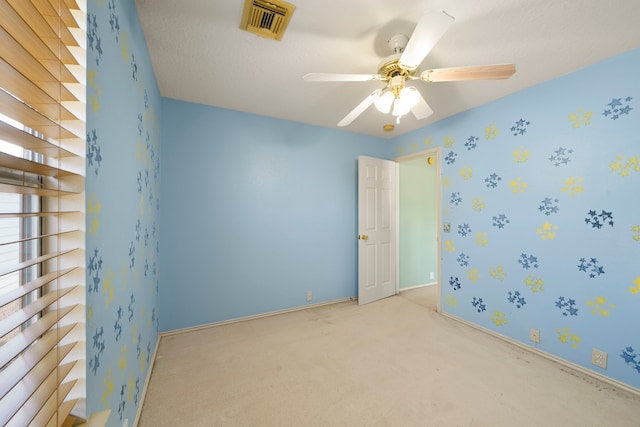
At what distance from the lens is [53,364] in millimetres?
605

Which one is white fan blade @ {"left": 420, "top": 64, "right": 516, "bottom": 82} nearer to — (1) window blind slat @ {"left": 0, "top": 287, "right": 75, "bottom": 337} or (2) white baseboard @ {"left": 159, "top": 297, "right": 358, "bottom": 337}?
(1) window blind slat @ {"left": 0, "top": 287, "right": 75, "bottom": 337}

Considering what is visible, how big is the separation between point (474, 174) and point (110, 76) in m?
3.04

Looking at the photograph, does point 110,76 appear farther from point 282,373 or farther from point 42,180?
point 282,373

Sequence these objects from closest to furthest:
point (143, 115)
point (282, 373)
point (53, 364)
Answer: point (53, 364)
point (143, 115)
point (282, 373)

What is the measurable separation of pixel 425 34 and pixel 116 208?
1.61 meters

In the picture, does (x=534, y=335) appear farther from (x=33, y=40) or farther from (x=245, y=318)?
(x=33, y=40)

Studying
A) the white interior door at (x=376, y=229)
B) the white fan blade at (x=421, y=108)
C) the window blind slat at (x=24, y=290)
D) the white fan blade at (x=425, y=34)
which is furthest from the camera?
the white interior door at (x=376, y=229)

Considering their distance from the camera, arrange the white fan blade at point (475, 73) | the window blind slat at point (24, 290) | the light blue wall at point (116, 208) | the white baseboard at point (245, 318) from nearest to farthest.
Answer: the window blind slat at point (24, 290) → the light blue wall at point (116, 208) → the white fan blade at point (475, 73) → the white baseboard at point (245, 318)

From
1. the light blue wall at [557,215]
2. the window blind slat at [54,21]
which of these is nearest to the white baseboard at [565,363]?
the light blue wall at [557,215]

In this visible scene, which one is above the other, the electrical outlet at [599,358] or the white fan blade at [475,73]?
the white fan blade at [475,73]

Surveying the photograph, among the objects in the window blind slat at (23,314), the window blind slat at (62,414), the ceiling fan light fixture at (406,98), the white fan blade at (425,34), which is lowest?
the window blind slat at (62,414)

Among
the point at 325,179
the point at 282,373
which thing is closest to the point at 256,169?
the point at 325,179

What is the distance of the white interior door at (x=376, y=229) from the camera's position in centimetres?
330

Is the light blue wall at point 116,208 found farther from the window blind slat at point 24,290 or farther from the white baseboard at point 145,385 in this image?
the window blind slat at point 24,290
